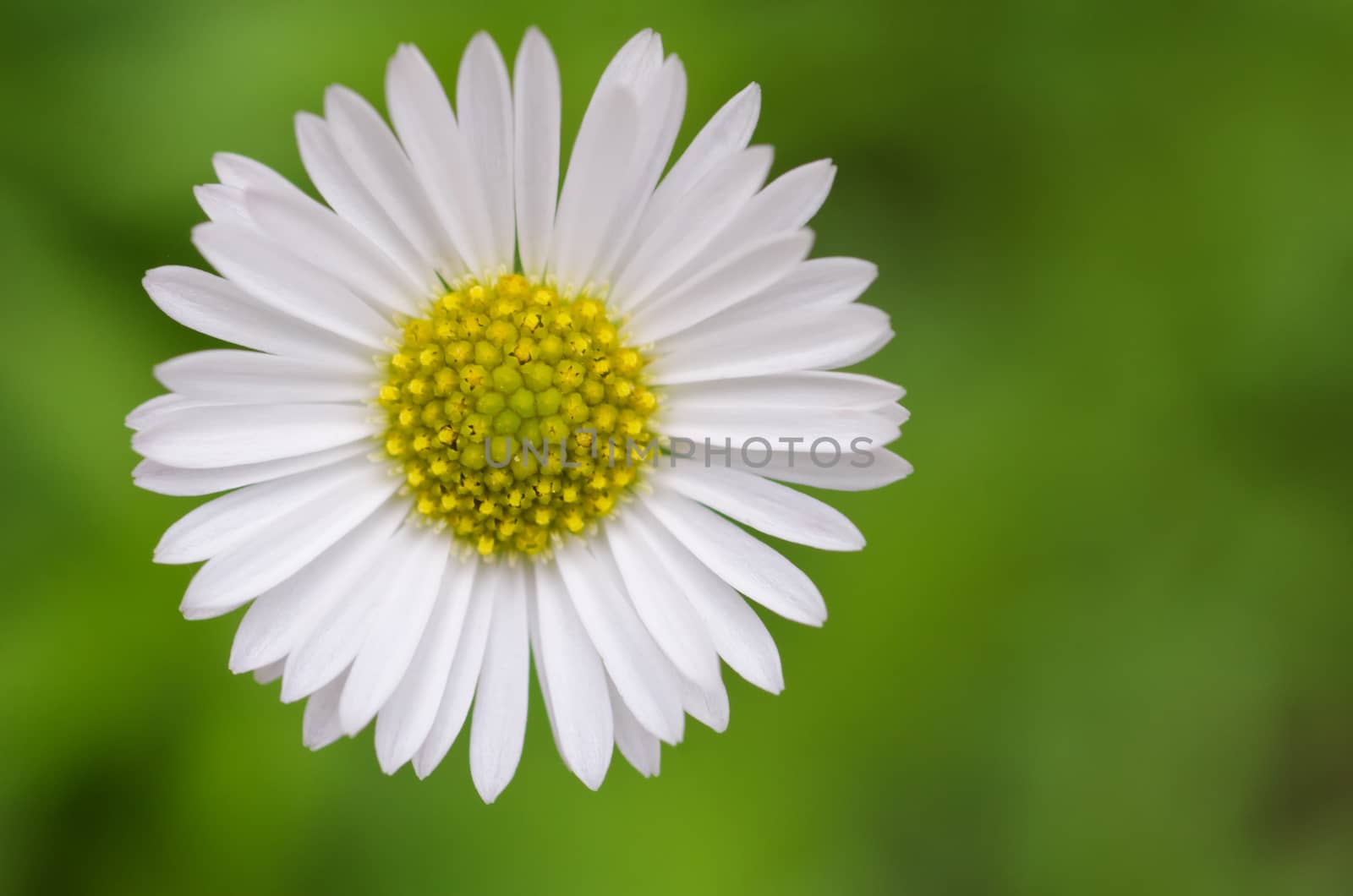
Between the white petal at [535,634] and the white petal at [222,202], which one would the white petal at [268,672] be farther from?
the white petal at [222,202]

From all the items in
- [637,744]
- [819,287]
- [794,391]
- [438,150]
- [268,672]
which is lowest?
[637,744]

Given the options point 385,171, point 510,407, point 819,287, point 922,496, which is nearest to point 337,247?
point 385,171

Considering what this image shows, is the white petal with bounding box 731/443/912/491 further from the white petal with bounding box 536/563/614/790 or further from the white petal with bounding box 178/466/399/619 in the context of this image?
the white petal with bounding box 178/466/399/619

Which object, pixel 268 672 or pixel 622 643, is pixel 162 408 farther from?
pixel 622 643

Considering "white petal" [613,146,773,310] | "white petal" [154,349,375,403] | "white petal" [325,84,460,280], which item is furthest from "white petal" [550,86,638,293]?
"white petal" [154,349,375,403]

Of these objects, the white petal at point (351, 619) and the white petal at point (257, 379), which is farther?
the white petal at point (351, 619)

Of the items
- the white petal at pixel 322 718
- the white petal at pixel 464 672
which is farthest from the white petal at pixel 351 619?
the white petal at pixel 464 672

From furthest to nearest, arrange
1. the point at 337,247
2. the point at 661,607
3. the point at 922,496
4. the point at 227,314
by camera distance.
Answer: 1. the point at 922,496
2. the point at 661,607
3. the point at 337,247
4. the point at 227,314

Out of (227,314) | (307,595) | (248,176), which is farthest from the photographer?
(307,595)
